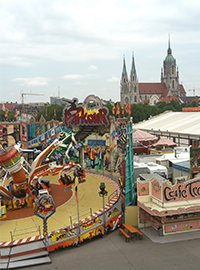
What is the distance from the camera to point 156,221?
16.3 meters

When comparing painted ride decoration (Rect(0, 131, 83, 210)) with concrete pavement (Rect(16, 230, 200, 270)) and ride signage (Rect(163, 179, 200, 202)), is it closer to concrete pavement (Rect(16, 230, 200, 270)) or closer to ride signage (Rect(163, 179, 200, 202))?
concrete pavement (Rect(16, 230, 200, 270))

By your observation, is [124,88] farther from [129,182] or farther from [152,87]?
[129,182]

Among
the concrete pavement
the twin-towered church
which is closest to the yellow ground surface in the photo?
the concrete pavement

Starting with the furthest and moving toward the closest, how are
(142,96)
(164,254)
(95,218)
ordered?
(142,96) < (95,218) < (164,254)

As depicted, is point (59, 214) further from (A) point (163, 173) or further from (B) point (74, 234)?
(A) point (163, 173)

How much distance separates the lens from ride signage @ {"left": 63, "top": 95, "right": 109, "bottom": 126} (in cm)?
2803

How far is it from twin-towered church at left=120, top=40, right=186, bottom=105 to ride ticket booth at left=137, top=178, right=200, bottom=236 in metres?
161

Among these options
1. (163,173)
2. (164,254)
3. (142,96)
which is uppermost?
(142,96)

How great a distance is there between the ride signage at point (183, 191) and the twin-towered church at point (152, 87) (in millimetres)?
160491

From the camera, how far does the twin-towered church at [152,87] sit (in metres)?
179

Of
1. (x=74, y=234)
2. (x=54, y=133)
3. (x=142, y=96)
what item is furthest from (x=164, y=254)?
(x=142, y=96)

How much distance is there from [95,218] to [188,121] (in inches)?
1348

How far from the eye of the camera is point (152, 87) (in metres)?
187

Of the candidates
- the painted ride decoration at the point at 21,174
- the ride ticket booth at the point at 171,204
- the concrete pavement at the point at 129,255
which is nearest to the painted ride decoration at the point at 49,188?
the painted ride decoration at the point at 21,174
